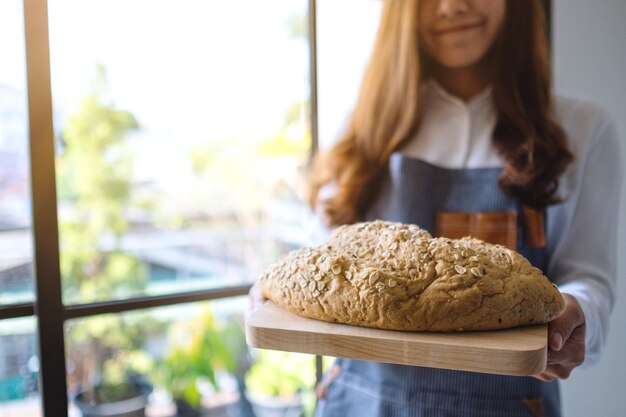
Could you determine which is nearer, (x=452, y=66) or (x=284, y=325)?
(x=284, y=325)

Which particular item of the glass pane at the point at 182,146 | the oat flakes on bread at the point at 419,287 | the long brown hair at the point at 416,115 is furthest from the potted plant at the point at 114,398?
the oat flakes on bread at the point at 419,287

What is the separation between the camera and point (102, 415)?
1847 millimetres

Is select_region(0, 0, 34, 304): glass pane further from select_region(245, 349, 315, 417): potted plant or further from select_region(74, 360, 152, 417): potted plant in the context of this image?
select_region(245, 349, 315, 417): potted plant

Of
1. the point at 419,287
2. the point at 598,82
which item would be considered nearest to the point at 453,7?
the point at 598,82

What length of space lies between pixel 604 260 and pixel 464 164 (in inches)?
15.2

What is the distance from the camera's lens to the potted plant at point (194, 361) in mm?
2170

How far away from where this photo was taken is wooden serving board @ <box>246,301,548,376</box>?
26.7 inches

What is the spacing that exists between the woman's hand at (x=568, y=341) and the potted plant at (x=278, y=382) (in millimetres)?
1421

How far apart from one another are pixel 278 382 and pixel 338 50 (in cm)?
142

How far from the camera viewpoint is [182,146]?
227cm

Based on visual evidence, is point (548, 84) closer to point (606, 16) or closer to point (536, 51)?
point (536, 51)

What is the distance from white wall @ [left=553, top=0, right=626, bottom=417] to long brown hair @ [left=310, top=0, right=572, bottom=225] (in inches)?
12.8

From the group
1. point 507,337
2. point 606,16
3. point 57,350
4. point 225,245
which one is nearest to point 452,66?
point 606,16

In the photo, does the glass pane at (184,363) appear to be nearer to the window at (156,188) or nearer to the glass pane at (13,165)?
the window at (156,188)
